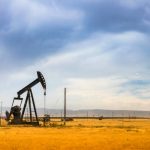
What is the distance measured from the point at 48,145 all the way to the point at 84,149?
8.77ft

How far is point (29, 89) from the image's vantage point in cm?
5066

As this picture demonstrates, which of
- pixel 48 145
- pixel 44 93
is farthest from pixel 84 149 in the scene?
pixel 44 93

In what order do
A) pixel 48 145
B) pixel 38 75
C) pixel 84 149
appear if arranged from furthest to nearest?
pixel 38 75 < pixel 48 145 < pixel 84 149

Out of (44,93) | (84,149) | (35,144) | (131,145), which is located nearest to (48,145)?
(35,144)

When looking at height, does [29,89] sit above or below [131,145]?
above

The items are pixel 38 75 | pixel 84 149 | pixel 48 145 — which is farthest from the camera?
pixel 38 75

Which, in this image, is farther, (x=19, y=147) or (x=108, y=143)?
(x=108, y=143)

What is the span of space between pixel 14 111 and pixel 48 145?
28694 mm

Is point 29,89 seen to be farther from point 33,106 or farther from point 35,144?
point 35,144

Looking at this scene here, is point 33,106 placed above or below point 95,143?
above

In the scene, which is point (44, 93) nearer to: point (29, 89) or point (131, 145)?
point (29, 89)

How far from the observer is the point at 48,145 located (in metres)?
23.5

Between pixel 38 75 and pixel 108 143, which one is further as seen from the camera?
pixel 38 75

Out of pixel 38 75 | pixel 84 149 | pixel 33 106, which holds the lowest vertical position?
pixel 84 149
